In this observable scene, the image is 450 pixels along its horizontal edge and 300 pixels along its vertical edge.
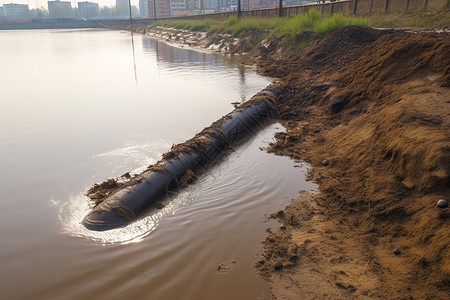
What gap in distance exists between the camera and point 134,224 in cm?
495

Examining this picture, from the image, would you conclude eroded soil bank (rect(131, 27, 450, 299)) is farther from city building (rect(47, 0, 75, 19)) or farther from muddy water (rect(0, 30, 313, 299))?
city building (rect(47, 0, 75, 19))

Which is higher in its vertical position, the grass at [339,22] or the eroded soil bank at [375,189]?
the grass at [339,22]

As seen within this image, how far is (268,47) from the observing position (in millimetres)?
22453

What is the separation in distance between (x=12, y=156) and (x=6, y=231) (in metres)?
3.14

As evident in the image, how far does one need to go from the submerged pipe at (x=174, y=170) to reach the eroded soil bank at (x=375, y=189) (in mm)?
1107

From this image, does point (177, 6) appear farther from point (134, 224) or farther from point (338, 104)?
point (134, 224)

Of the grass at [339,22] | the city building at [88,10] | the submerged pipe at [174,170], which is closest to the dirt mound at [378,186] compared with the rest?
the submerged pipe at [174,170]

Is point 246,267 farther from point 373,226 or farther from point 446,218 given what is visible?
point 446,218

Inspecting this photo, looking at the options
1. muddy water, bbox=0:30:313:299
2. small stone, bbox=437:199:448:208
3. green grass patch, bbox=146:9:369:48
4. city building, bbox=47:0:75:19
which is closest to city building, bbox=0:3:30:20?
city building, bbox=47:0:75:19

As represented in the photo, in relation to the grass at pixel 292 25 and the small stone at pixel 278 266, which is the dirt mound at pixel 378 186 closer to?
the small stone at pixel 278 266

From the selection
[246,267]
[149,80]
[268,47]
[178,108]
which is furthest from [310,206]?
[268,47]

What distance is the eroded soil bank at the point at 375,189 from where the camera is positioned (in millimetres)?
3621

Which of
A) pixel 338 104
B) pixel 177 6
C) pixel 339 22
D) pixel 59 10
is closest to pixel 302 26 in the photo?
pixel 339 22

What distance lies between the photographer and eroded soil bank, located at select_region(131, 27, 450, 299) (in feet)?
11.9
